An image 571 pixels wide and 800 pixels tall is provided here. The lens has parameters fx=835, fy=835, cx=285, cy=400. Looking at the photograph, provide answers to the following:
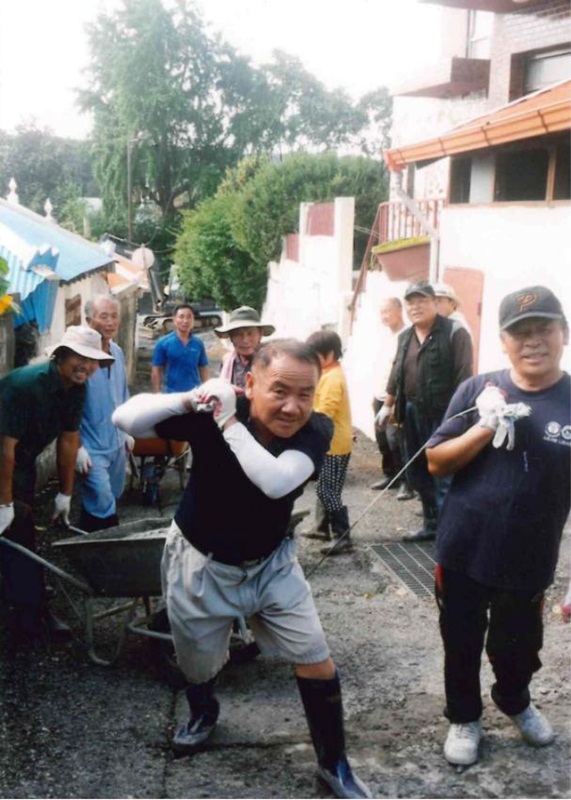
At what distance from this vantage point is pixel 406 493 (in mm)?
7465

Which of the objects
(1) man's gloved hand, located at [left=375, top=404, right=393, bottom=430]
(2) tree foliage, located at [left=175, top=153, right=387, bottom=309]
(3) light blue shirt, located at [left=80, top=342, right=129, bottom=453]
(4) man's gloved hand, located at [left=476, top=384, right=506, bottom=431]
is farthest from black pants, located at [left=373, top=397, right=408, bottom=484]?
(2) tree foliage, located at [left=175, top=153, right=387, bottom=309]

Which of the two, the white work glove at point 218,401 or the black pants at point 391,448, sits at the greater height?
the white work glove at point 218,401

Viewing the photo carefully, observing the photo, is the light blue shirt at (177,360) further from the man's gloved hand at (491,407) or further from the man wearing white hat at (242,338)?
the man's gloved hand at (491,407)

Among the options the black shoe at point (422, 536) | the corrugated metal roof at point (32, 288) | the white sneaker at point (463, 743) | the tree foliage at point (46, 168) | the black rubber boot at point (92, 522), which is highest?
the tree foliage at point (46, 168)

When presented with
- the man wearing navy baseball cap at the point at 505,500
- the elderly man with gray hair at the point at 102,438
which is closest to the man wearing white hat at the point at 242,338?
the elderly man with gray hair at the point at 102,438

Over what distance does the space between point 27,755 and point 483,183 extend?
25.4 feet

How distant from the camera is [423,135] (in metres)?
17.1

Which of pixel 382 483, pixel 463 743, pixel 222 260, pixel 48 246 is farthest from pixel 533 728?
pixel 222 260

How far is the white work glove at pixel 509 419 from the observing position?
2912mm

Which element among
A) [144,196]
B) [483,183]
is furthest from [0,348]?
[144,196]

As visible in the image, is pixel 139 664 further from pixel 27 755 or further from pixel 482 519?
pixel 482 519

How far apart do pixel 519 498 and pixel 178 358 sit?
5.26 meters

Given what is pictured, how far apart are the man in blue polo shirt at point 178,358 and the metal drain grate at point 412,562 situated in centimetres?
268

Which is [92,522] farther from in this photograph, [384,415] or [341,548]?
[384,415]
